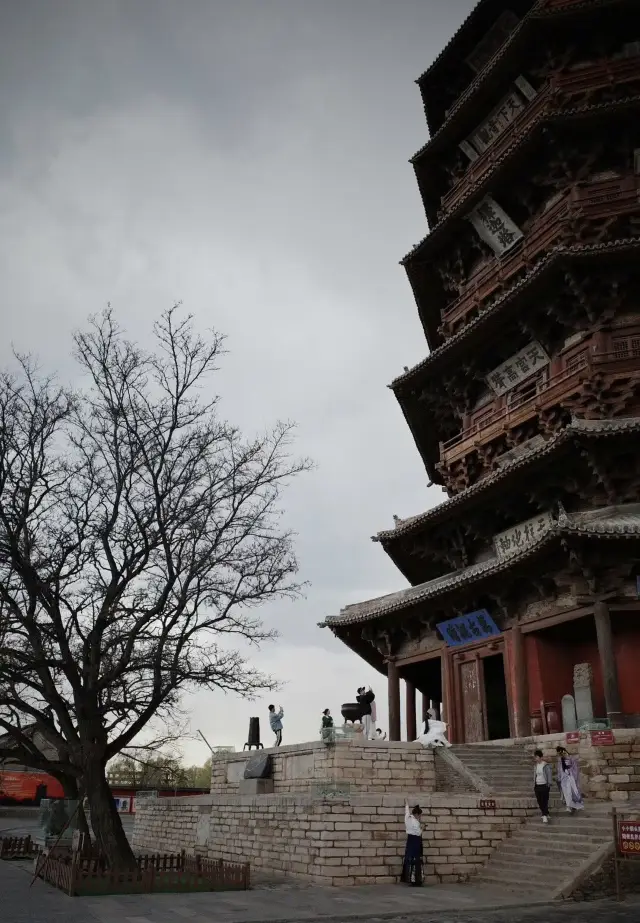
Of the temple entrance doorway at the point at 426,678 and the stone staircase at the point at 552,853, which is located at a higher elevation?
the temple entrance doorway at the point at 426,678

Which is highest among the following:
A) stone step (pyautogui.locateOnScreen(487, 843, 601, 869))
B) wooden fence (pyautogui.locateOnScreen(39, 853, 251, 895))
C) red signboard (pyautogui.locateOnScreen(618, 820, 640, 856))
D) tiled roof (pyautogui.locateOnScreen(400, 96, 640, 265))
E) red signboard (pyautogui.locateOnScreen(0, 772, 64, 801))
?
tiled roof (pyautogui.locateOnScreen(400, 96, 640, 265))

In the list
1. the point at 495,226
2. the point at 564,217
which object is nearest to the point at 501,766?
the point at 564,217

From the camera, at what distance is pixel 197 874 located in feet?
36.9

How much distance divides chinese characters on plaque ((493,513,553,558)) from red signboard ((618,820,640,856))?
8.21 meters

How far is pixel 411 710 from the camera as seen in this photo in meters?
21.6

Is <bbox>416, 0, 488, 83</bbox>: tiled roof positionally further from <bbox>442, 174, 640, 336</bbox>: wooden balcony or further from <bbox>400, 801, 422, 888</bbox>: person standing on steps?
<bbox>400, 801, 422, 888</bbox>: person standing on steps

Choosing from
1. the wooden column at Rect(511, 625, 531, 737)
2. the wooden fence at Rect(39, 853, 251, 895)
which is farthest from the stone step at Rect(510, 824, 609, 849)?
the wooden fence at Rect(39, 853, 251, 895)

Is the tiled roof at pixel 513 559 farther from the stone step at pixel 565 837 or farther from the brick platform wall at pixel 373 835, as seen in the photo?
the stone step at pixel 565 837

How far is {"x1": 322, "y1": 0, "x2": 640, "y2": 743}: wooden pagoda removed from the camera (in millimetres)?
15977

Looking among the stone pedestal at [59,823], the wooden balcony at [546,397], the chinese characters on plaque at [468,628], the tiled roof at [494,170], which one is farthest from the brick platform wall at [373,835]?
the tiled roof at [494,170]

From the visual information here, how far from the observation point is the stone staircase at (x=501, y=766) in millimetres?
13641

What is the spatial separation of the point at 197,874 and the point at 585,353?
14.5 meters

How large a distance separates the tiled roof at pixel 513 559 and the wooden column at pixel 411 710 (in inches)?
116

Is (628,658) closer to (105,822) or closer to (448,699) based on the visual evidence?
(448,699)
